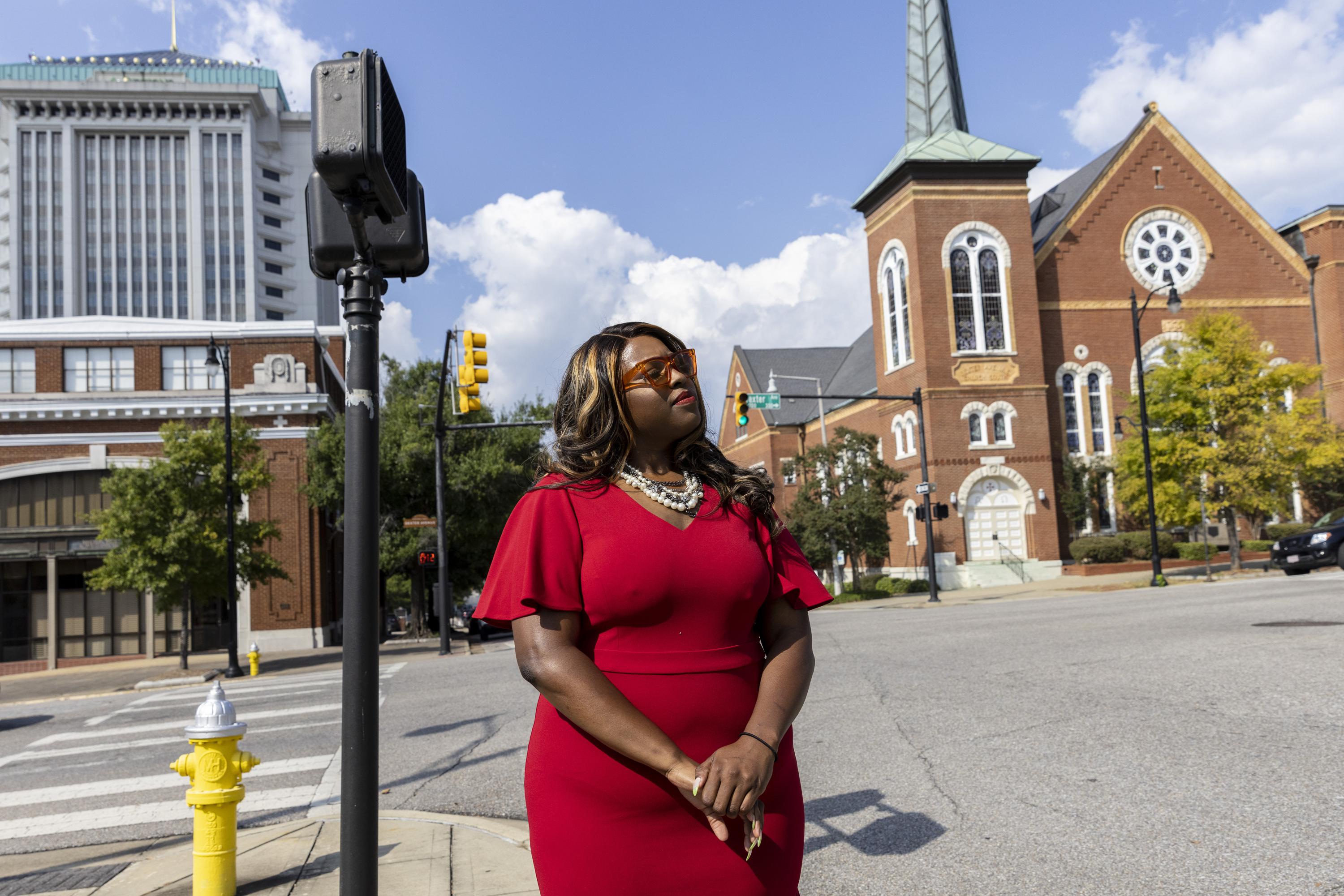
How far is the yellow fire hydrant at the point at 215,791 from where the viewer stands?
16.0 ft

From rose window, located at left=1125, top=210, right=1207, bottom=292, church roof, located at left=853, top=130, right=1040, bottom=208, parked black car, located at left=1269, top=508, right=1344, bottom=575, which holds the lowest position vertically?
parked black car, located at left=1269, top=508, right=1344, bottom=575

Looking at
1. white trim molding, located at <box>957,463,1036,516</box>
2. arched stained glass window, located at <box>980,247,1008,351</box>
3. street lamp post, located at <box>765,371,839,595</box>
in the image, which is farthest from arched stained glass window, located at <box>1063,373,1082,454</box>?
street lamp post, located at <box>765,371,839,595</box>

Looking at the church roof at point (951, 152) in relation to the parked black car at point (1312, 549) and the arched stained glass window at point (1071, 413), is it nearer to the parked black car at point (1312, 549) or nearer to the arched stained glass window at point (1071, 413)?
the arched stained glass window at point (1071, 413)

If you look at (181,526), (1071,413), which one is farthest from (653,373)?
(1071,413)

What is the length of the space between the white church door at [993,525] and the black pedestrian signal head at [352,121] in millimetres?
37475

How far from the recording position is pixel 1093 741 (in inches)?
273

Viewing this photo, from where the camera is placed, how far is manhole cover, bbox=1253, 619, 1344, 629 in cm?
1213

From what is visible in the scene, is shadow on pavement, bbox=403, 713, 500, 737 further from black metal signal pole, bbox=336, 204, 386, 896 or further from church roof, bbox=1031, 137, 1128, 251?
church roof, bbox=1031, 137, 1128, 251

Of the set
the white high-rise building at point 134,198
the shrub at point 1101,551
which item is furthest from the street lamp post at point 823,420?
the white high-rise building at point 134,198

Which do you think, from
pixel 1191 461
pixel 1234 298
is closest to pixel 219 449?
pixel 1191 461

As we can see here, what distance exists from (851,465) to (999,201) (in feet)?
41.1

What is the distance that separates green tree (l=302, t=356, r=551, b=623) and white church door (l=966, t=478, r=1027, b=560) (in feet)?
56.1

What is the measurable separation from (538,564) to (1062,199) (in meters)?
47.9

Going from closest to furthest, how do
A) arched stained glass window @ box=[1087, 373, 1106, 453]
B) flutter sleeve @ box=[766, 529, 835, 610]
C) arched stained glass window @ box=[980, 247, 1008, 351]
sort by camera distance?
flutter sleeve @ box=[766, 529, 835, 610], arched stained glass window @ box=[980, 247, 1008, 351], arched stained glass window @ box=[1087, 373, 1106, 453]
